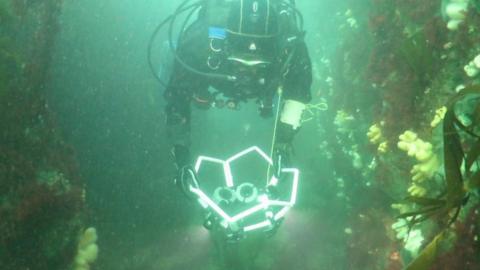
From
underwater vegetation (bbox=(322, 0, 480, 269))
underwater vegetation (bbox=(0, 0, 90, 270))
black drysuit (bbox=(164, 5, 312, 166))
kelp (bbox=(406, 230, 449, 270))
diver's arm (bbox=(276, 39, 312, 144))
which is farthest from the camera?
diver's arm (bbox=(276, 39, 312, 144))

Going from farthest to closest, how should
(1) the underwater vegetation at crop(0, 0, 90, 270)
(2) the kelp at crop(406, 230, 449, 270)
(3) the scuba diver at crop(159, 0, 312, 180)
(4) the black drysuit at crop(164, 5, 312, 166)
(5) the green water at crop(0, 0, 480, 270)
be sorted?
1. (4) the black drysuit at crop(164, 5, 312, 166)
2. (3) the scuba diver at crop(159, 0, 312, 180)
3. (1) the underwater vegetation at crop(0, 0, 90, 270)
4. (5) the green water at crop(0, 0, 480, 270)
5. (2) the kelp at crop(406, 230, 449, 270)

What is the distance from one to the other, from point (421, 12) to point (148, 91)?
24.4ft

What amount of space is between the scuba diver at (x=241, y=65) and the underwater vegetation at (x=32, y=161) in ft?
5.25

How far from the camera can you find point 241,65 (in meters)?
4.75

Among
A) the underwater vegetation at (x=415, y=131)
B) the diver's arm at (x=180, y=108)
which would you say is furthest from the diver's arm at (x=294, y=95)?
the diver's arm at (x=180, y=108)

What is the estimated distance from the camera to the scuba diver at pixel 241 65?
4.78 m

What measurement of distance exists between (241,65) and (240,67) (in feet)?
0.12

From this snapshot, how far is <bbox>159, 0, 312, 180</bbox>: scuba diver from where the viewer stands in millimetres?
4777

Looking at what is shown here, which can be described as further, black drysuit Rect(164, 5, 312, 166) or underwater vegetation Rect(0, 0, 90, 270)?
black drysuit Rect(164, 5, 312, 166)

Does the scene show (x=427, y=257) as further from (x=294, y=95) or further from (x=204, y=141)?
(x=204, y=141)

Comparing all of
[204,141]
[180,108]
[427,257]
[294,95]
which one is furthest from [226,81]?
[204,141]

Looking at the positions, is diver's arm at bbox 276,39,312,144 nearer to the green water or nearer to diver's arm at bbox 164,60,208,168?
the green water

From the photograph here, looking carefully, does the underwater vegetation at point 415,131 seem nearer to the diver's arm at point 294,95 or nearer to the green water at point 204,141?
A: the green water at point 204,141

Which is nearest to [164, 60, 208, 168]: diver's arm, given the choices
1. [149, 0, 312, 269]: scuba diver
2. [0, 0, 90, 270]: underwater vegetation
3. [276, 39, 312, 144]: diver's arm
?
[149, 0, 312, 269]: scuba diver
